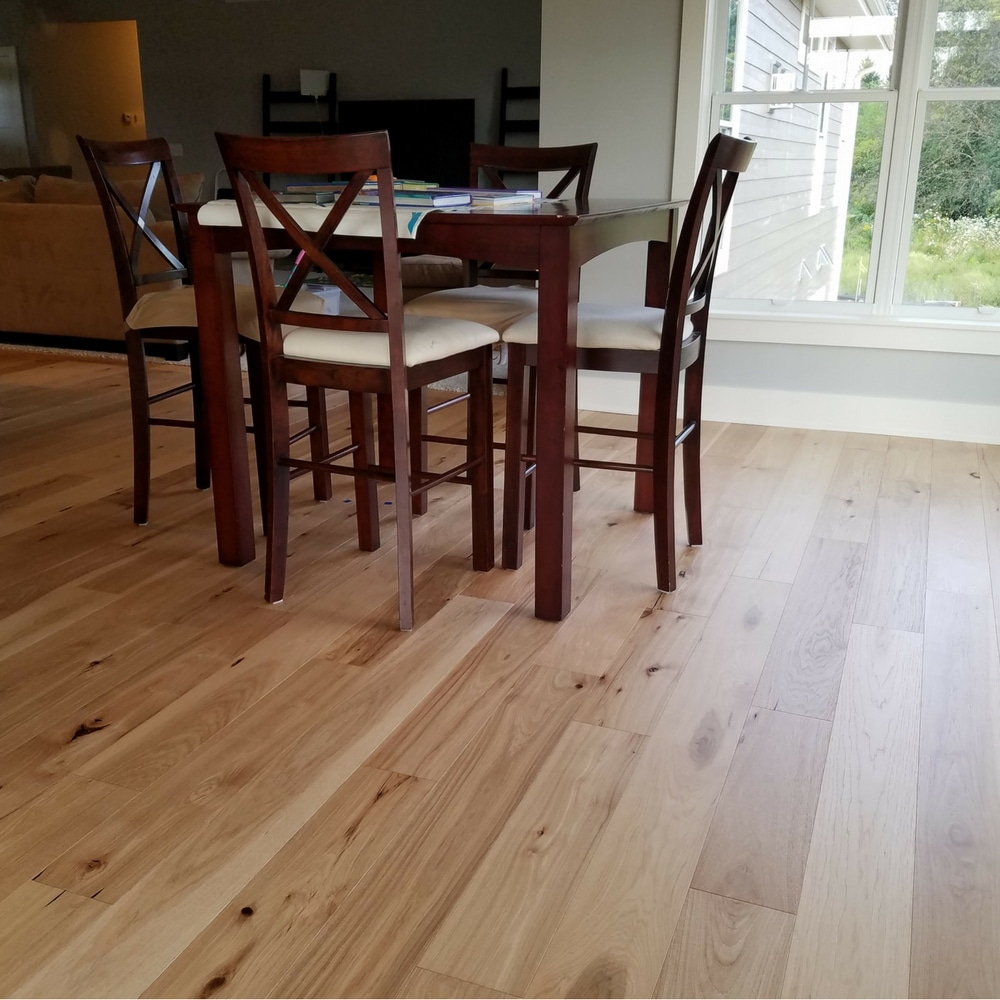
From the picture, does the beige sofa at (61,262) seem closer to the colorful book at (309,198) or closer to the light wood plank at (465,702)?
the colorful book at (309,198)

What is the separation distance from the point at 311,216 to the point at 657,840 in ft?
4.63

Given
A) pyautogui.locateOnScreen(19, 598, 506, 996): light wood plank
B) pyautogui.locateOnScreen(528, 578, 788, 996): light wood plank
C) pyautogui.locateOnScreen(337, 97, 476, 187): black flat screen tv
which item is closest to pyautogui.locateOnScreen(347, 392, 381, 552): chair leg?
pyautogui.locateOnScreen(19, 598, 506, 996): light wood plank

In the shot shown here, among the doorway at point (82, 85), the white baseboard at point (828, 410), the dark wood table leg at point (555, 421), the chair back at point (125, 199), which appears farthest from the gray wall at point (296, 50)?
the dark wood table leg at point (555, 421)

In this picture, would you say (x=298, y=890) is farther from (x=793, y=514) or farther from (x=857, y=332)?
(x=857, y=332)

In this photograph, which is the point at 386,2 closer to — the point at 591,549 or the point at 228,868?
the point at 591,549

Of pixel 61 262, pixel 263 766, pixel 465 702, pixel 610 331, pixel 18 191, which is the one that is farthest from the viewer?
pixel 18 191

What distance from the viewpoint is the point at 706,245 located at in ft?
8.08

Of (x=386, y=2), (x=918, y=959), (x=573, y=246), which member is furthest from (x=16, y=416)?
(x=386, y=2)

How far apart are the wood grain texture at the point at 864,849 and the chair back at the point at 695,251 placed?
32.2 inches

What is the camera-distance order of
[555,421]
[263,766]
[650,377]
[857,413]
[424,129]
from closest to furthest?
[263,766] → [555,421] → [650,377] → [857,413] → [424,129]

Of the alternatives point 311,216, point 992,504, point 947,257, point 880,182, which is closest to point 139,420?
point 311,216

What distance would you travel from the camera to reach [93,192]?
17.0 feet

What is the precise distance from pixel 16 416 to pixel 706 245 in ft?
9.41

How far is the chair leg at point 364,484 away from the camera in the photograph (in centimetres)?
259
